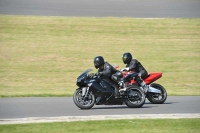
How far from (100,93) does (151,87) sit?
76.1 inches

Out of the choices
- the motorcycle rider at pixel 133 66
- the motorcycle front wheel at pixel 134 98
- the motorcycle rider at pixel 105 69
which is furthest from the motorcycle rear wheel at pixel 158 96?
the motorcycle rider at pixel 105 69

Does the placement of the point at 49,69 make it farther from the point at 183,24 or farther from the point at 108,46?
the point at 183,24

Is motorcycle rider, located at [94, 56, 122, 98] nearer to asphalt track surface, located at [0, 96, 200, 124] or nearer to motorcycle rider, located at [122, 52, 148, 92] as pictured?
motorcycle rider, located at [122, 52, 148, 92]

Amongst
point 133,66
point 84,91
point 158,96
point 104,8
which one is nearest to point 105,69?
point 84,91

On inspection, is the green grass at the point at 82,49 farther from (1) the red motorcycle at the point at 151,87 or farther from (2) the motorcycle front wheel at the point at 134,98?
(2) the motorcycle front wheel at the point at 134,98

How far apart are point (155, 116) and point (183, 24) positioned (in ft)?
51.9

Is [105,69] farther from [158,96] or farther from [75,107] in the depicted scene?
[158,96]

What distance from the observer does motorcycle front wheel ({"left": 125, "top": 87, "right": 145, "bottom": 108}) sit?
14.2 metres

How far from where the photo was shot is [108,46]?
25047 millimetres

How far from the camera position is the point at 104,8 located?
28969 mm

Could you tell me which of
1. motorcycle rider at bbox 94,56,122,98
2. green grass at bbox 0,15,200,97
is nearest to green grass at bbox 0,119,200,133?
motorcycle rider at bbox 94,56,122,98

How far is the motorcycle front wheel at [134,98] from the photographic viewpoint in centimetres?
1419

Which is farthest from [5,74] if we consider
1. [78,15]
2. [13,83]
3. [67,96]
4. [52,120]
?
[52,120]

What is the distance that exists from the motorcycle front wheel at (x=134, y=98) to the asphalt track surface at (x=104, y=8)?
45.1ft
